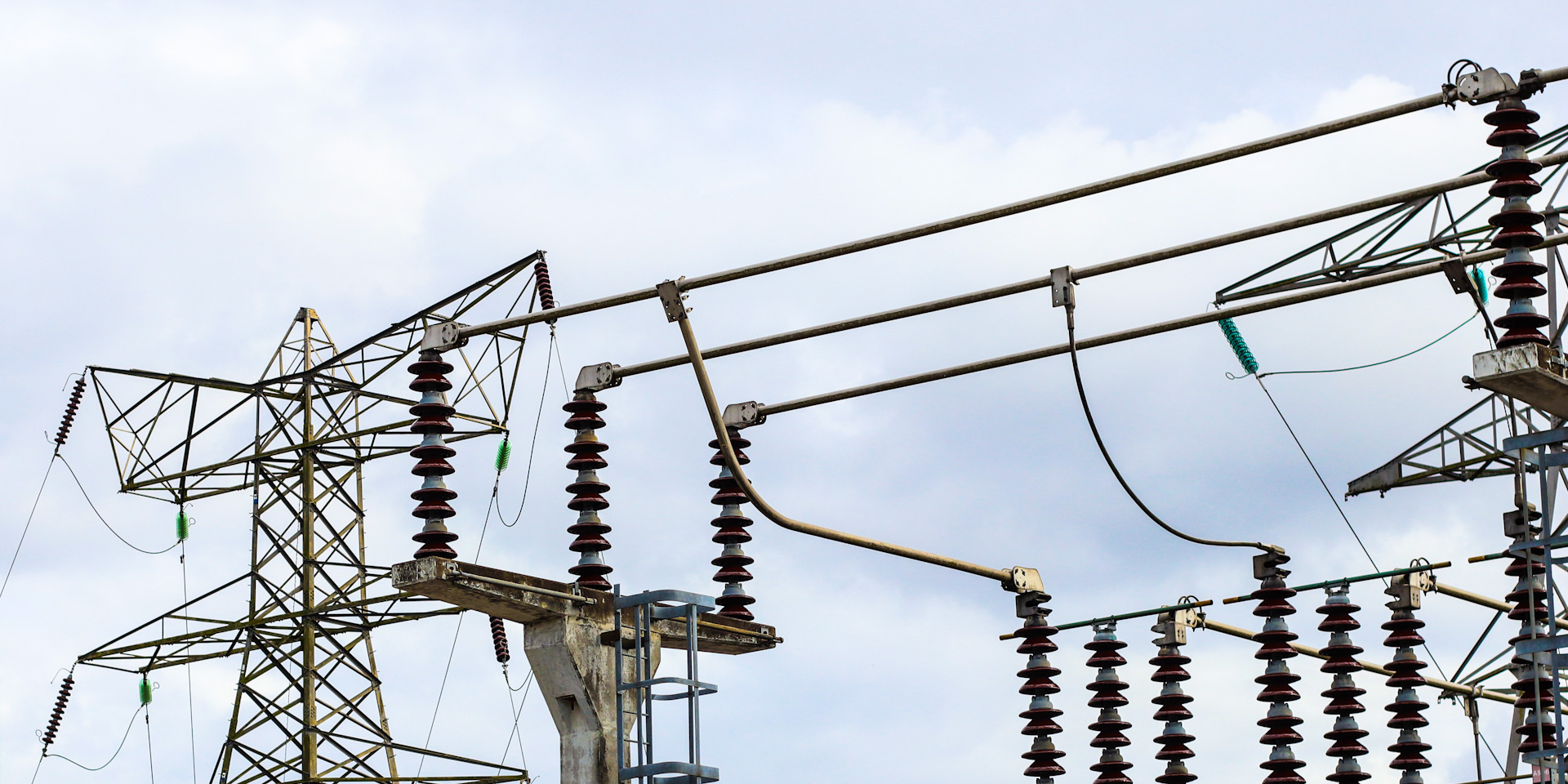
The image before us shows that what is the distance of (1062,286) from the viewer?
44.5 ft

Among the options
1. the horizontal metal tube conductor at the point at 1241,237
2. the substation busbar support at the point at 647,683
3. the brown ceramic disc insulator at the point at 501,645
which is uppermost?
the brown ceramic disc insulator at the point at 501,645

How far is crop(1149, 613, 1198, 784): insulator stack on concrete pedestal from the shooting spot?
1725 centimetres

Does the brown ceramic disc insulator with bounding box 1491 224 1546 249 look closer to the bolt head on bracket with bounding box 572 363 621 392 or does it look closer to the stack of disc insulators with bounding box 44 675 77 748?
the bolt head on bracket with bounding box 572 363 621 392

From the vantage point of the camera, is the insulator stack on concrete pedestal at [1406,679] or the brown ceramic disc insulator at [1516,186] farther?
the insulator stack on concrete pedestal at [1406,679]

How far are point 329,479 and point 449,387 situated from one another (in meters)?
13.6

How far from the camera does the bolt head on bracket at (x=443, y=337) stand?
1538cm

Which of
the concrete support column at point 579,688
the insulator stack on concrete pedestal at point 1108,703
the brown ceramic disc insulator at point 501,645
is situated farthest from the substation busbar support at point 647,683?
the brown ceramic disc insulator at point 501,645

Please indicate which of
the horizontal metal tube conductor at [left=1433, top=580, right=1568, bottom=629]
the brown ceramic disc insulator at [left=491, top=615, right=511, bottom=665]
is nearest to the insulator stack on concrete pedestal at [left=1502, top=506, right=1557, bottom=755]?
the horizontal metal tube conductor at [left=1433, top=580, right=1568, bottom=629]

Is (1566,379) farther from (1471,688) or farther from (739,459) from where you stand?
(1471,688)

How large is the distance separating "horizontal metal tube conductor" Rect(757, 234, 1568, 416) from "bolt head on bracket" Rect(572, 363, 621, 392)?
136 centimetres

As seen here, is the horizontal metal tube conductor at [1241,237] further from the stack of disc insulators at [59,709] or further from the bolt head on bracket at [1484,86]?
the stack of disc insulators at [59,709]

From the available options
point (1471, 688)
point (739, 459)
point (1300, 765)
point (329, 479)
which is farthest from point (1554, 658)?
point (329, 479)

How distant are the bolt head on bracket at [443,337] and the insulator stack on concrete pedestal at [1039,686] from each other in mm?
4720

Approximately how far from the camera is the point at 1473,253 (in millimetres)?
13352
